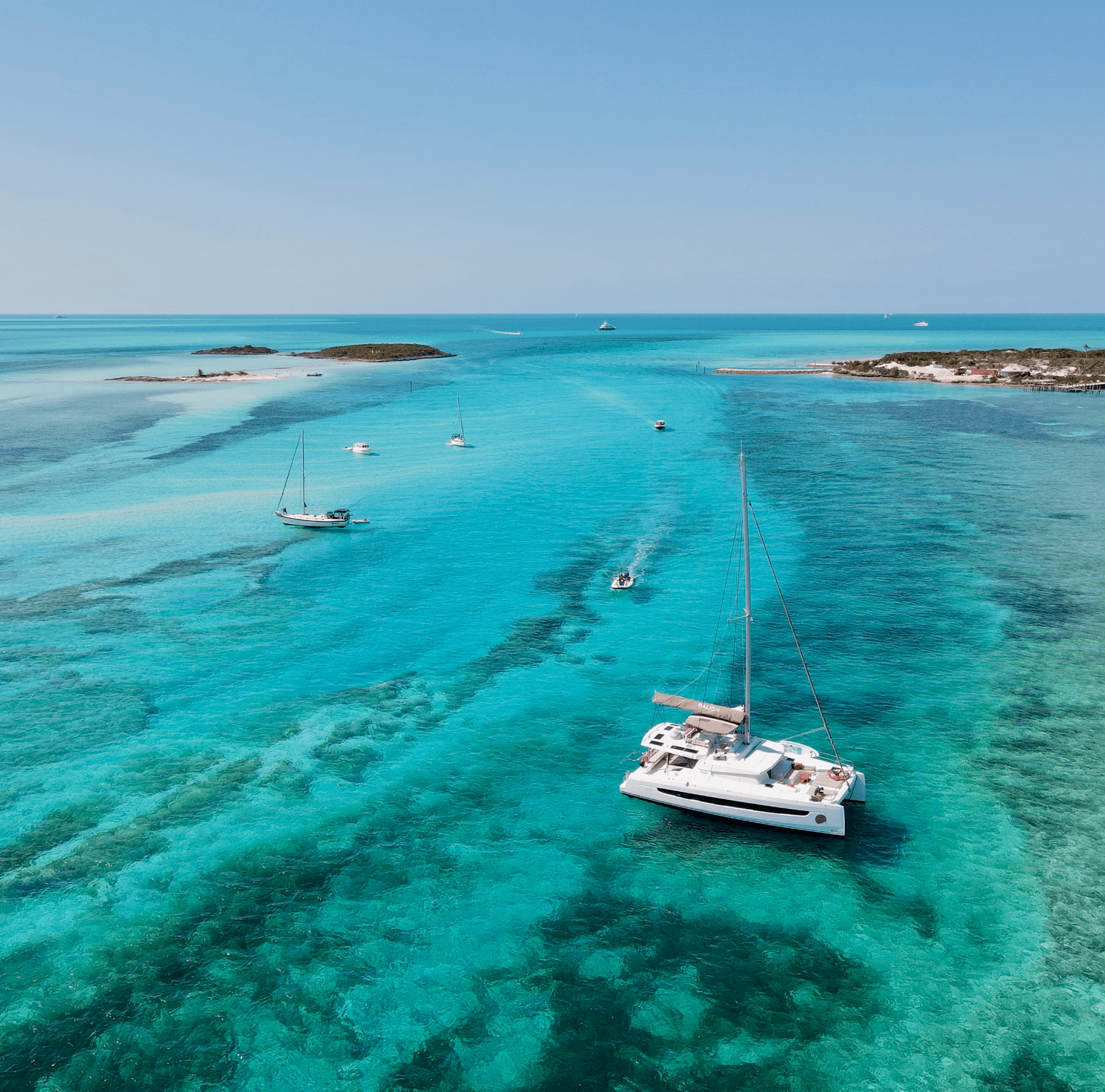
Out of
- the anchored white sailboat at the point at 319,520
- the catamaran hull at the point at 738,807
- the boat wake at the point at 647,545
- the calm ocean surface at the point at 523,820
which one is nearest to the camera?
the calm ocean surface at the point at 523,820

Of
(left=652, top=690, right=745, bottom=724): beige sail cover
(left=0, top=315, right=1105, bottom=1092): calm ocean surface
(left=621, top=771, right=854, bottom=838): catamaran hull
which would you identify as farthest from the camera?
(left=652, top=690, right=745, bottom=724): beige sail cover

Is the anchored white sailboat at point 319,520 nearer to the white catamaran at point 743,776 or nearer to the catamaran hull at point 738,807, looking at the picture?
the white catamaran at point 743,776

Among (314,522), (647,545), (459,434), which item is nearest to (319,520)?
(314,522)

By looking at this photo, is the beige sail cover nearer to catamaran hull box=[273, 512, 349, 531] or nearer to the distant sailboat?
catamaran hull box=[273, 512, 349, 531]

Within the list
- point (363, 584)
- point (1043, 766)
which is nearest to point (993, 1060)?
point (1043, 766)

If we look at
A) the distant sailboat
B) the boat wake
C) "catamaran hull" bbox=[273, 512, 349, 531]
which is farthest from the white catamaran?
the distant sailboat

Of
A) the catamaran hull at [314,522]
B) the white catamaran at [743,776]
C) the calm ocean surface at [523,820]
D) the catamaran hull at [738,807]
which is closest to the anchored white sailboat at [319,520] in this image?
the catamaran hull at [314,522]
